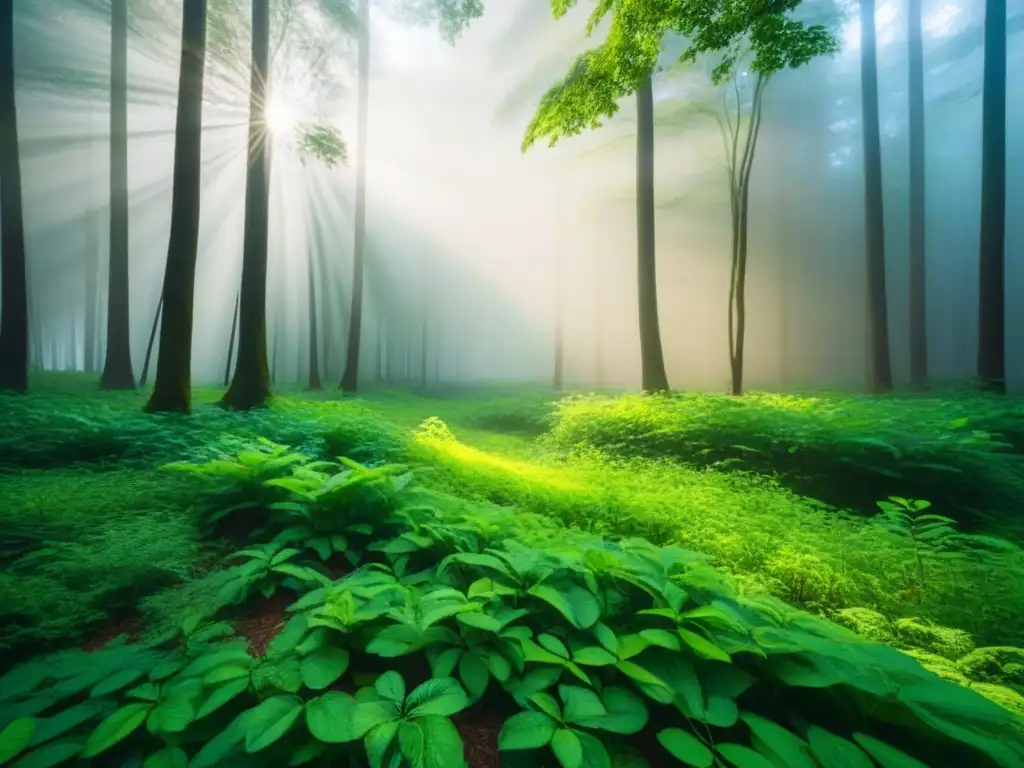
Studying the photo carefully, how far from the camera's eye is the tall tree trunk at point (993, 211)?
341 inches

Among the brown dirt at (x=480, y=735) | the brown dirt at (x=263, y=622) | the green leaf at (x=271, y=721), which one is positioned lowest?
the brown dirt at (x=480, y=735)

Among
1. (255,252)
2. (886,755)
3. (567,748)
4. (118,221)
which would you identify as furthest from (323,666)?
(118,221)

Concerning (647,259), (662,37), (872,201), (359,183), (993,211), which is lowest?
(647,259)

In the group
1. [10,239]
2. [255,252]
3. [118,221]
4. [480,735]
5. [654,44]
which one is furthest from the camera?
[118,221]

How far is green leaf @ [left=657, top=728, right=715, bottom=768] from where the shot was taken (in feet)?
4.23

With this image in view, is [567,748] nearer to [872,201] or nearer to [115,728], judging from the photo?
[115,728]

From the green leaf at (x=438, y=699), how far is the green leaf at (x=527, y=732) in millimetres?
163

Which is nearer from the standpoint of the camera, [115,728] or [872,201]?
[115,728]

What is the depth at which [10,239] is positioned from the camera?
7.85m

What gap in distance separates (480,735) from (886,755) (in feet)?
4.33

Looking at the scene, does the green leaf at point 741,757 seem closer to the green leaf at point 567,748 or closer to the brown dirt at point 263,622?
the green leaf at point 567,748

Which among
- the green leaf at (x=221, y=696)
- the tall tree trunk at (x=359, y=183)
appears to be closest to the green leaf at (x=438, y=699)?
the green leaf at (x=221, y=696)

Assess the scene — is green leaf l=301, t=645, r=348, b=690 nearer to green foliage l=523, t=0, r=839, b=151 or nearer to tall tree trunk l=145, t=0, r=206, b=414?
green foliage l=523, t=0, r=839, b=151

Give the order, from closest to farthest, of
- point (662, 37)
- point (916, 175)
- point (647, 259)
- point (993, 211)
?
1. point (662, 37)
2. point (993, 211)
3. point (647, 259)
4. point (916, 175)
